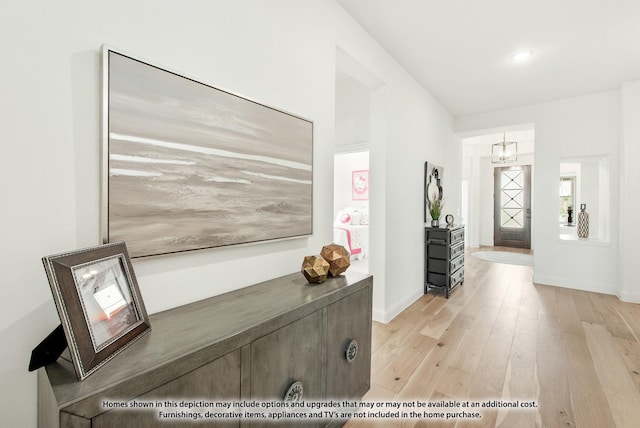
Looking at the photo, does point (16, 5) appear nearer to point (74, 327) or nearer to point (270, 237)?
point (74, 327)

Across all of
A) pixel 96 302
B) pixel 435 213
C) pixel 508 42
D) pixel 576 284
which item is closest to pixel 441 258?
pixel 435 213

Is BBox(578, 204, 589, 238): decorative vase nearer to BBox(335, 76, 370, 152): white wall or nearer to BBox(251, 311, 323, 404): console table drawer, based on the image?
BBox(335, 76, 370, 152): white wall

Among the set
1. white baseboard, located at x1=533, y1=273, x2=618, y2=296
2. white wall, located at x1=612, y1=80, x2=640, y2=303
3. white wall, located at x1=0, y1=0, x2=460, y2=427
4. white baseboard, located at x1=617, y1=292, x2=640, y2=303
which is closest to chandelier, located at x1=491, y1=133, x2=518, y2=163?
white wall, located at x1=612, y1=80, x2=640, y2=303

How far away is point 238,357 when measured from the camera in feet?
3.25

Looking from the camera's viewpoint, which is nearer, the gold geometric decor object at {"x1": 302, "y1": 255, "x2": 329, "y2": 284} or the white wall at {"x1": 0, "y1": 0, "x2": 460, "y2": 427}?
the white wall at {"x1": 0, "y1": 0, "x2": 460, "y2": 427}

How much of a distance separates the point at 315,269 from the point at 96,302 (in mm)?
938

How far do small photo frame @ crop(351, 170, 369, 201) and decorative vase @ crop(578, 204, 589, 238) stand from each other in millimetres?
4050

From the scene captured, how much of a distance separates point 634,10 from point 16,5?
3.80 metres

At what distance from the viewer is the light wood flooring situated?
5.63 ft

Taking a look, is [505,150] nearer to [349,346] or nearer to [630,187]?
[630,187]

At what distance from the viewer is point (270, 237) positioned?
1.60 metres

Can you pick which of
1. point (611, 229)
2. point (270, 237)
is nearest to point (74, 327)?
point (270, 237)

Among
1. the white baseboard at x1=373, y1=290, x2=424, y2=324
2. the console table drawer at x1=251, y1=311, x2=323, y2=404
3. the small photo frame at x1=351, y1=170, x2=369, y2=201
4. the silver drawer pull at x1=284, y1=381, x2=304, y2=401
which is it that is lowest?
the white baseboard at x1=373, y1=290, x2=424, y2=324

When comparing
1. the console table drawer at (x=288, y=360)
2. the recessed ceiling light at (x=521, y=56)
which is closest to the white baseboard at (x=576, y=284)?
the recessed ceiling light at (x=521, y=56)
